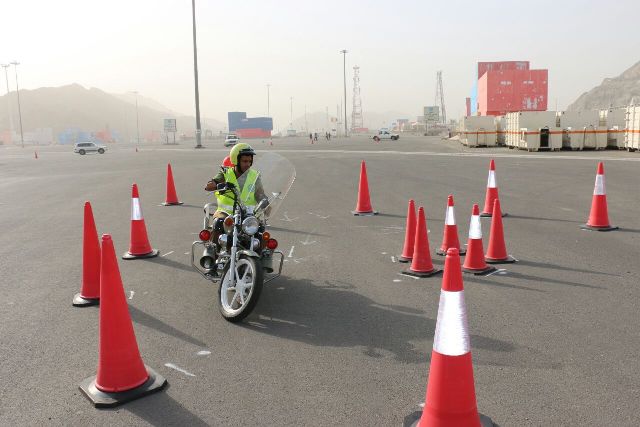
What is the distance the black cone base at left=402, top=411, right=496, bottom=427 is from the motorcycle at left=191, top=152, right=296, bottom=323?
1956 mm

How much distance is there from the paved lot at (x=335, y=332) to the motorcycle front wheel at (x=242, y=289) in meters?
0.13

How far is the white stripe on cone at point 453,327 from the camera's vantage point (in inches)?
115

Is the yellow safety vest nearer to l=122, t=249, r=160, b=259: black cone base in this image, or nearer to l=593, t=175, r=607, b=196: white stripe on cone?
l=122, t=249, r=160, b=259: black cone base

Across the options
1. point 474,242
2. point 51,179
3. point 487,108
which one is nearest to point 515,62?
point 487,108

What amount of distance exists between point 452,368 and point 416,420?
1.80ft

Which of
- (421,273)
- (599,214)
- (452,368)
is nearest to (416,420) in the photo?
(452,368)

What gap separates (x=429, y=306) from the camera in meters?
5.31

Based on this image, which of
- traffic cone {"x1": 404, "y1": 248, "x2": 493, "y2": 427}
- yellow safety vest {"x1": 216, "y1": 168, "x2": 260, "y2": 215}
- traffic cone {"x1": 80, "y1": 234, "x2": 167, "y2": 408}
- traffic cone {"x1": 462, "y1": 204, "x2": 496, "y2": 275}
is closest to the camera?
traffic cone {"x1": 404, "y1": 248, "x2": 493, "y2": 427}

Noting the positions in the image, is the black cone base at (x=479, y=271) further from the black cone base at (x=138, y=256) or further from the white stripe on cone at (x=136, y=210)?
the white stripe on cone at (x=136, y=210)

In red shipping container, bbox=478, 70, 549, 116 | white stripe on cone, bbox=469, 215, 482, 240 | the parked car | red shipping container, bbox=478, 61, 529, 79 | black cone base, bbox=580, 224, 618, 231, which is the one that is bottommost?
black cone base, bbox=580, 224, 618, 231

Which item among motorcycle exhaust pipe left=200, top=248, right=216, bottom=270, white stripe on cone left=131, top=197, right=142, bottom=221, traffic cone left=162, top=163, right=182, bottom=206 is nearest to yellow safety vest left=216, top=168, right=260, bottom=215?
motorcycle exhaust pipe left=200, top=248, right=216, bottom=270

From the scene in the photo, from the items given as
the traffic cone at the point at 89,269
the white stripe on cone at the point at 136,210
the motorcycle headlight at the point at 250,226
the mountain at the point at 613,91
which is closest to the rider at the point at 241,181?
the motorcycle headlight at the point at 250,226

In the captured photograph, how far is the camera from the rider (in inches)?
217

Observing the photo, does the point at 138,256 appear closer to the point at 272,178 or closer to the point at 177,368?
the point at 272,178
